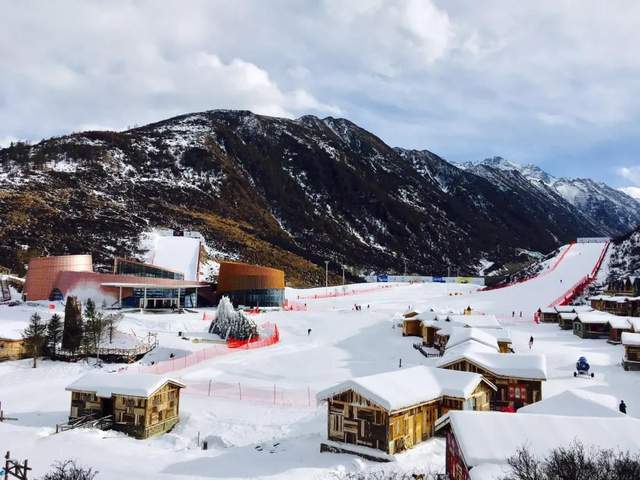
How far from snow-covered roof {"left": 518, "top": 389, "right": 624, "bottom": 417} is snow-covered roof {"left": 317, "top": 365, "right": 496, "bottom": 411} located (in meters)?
3.86

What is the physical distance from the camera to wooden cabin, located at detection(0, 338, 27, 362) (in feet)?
133

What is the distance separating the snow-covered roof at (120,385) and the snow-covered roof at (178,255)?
5416 cm

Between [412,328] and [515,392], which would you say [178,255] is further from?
[515,392]

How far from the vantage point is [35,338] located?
129ft

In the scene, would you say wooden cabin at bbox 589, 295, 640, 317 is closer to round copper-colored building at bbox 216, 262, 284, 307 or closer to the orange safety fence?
round copper-colored building at bbox 216, 262, 284, 307

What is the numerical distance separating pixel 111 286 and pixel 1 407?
131 ft

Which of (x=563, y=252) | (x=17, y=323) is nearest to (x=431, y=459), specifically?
(x=17, y=323)

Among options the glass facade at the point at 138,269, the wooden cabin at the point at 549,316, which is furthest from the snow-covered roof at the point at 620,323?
the glass facade at the point at 138,269

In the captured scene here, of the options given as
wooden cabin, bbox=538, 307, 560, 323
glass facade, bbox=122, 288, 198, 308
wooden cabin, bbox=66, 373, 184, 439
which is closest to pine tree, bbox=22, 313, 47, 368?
wooden cabin, bbox=66, 373, 184, 439

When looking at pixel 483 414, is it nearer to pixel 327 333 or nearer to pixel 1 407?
pixel 1 407

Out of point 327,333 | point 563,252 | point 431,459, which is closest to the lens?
point 431,459

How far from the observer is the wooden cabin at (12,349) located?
40.4m

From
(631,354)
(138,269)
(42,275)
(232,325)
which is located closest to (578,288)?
(631,354)

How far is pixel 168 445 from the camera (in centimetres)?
2345
